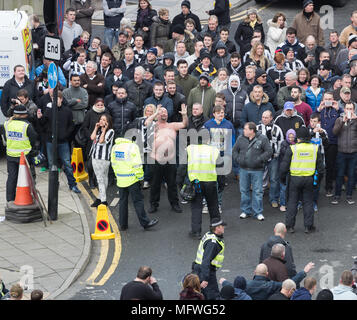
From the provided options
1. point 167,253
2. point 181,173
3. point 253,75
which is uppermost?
point 253,75

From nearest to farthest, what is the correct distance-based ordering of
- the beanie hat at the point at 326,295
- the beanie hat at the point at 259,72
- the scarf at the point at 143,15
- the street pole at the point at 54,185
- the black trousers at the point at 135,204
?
the beanie hat at the point at 326,295 < the black trousers at the point at 135,204 < the street pole at the point at 54,185 < the beanie hat at the point at 259,72 < the scarf at the point at 143,15

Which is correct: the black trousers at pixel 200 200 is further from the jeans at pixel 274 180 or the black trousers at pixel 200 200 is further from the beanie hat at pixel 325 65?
the beanie hat at pixel 325 65

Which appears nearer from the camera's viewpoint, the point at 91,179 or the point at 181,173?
the point at 181,173

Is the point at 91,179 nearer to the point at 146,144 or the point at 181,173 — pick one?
the point at 146,144

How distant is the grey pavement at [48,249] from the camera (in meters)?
15.3

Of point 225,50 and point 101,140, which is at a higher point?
point 225,50

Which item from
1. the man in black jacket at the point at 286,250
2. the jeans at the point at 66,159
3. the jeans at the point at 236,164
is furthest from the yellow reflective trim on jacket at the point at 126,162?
the man in black jacket at the point at 286,250

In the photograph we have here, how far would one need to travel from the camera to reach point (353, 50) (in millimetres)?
21625

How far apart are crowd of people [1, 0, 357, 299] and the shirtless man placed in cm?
2

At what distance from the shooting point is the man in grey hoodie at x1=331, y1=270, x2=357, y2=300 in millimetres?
12602

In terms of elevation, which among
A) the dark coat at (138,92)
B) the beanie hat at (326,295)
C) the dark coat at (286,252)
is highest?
the dark coat at (138,92)

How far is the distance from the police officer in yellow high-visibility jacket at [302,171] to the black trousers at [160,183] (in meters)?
2.25
